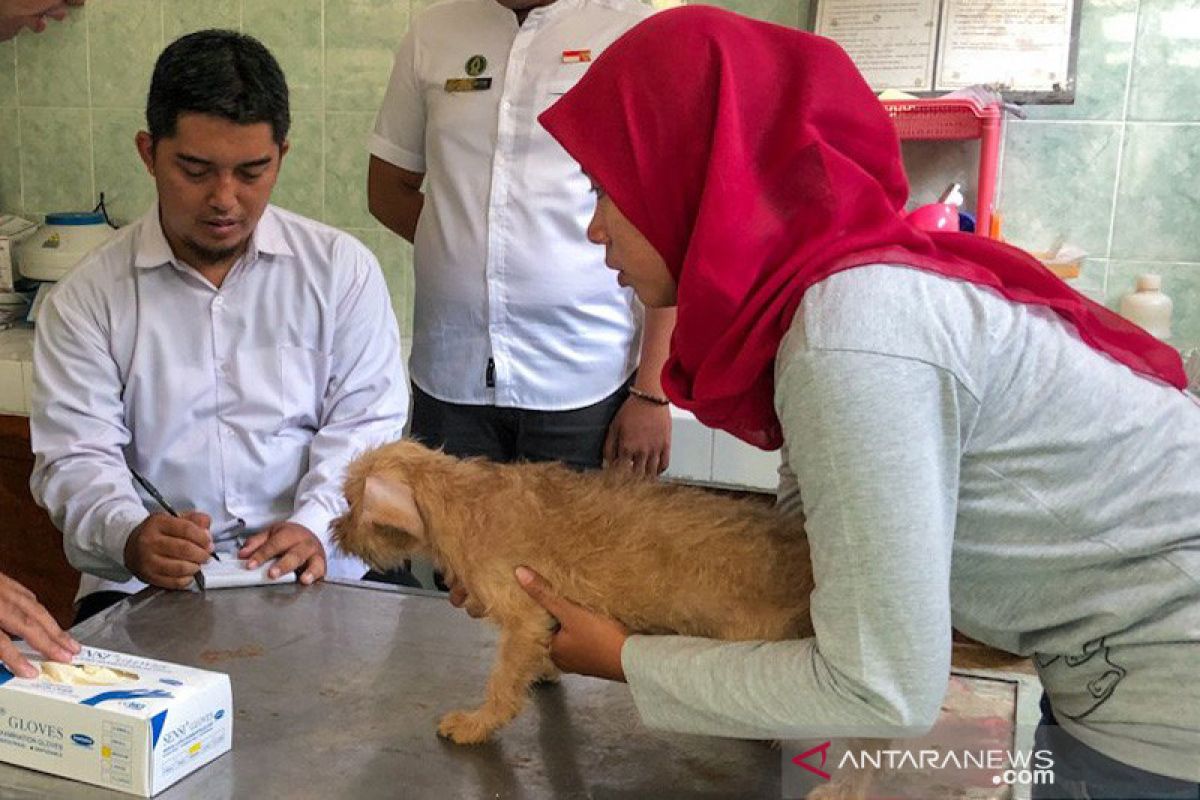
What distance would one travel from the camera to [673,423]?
266 cm

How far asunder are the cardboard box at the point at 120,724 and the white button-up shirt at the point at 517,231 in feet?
3.85

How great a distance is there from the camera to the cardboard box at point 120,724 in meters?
1.13

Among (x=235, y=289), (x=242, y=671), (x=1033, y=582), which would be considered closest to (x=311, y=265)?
(x=235, y=289)

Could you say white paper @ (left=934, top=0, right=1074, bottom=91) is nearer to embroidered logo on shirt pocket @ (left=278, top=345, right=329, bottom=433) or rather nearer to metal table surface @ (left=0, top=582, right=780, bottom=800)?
embroidered logo on shirt pocket @ (left=278, top=345, right=329, bottom=433)

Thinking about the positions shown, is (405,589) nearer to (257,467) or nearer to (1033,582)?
(257,467)

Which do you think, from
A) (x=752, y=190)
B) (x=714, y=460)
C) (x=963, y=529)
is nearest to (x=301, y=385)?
(x=714, y=460)

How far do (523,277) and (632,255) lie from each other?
1.14 metres

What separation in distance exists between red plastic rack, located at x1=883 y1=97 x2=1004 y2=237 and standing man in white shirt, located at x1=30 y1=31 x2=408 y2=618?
53.4 inches

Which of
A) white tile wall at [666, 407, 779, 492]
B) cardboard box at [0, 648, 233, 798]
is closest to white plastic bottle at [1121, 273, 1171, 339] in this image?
white tile wall at [666, 407, 779, 492]

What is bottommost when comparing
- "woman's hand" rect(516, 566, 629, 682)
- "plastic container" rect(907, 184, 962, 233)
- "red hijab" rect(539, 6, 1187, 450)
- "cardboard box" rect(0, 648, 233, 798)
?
"cardboard box" rect(0, 648, 233, 798)

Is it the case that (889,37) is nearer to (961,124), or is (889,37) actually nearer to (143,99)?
(961,124)

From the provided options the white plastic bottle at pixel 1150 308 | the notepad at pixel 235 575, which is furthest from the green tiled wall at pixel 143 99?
the white plastic bottle at pixel 1150 308

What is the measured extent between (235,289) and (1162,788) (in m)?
1.59

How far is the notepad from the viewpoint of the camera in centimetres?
170
